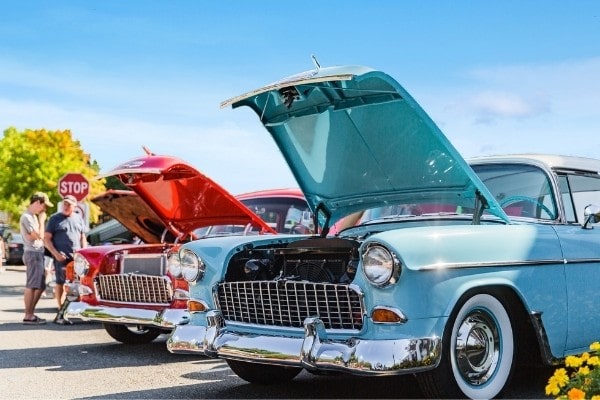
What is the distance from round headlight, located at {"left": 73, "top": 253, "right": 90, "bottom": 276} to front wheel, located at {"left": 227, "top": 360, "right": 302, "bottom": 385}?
3.06 metres

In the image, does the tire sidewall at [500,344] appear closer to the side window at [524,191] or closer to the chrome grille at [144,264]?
the side window at [524,191]

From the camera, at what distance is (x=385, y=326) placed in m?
4.45

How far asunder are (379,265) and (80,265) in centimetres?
471

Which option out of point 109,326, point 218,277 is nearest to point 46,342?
point 109,326

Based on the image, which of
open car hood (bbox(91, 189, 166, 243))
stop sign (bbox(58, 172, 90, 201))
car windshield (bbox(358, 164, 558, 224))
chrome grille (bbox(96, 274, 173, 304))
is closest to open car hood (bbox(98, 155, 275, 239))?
open car hood (bbox(91, 189, 166, 243))

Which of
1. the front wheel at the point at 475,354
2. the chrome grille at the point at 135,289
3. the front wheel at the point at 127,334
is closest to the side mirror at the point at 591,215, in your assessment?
the front wheel at the point at 475,354

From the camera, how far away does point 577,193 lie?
5.90 meters

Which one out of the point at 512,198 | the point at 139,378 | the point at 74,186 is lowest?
the point at 139,378

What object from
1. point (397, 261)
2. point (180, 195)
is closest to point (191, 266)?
point (397, 261)

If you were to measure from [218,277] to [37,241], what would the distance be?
5911mm

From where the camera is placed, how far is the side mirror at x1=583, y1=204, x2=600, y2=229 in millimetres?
5336

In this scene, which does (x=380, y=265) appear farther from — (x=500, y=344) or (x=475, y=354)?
(x=500, y=344)

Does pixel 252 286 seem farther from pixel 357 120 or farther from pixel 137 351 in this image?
pixel 137 351

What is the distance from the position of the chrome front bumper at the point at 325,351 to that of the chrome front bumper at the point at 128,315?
1940mm
